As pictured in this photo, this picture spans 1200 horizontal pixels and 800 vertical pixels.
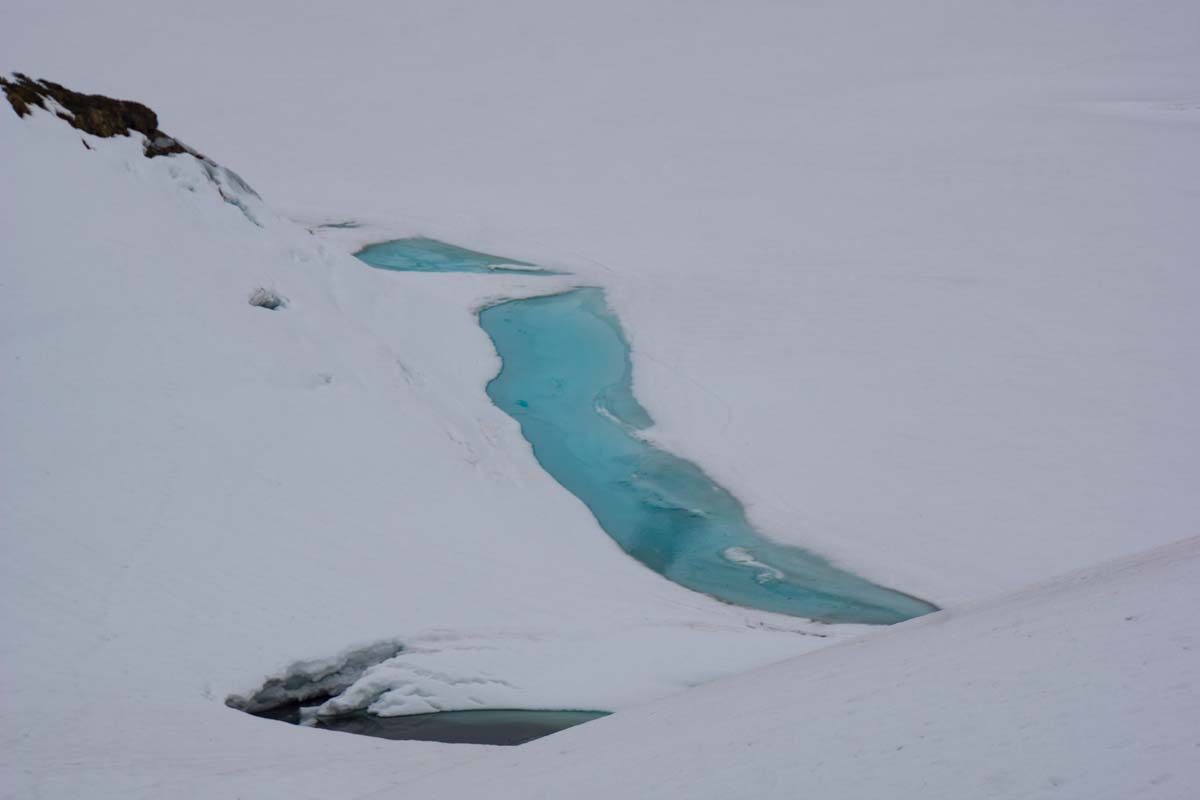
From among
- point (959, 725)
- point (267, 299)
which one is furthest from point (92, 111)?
point (959, 725)

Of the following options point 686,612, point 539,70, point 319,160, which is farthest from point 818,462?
point 539,70

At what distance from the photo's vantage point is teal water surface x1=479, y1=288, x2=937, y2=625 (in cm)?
932

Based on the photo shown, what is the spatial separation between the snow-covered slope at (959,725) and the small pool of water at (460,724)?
5.15 feet

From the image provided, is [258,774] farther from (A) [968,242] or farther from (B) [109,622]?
(A) [968,242]

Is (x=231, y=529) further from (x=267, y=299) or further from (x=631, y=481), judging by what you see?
(x=631, y=481)

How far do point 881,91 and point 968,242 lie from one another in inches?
405

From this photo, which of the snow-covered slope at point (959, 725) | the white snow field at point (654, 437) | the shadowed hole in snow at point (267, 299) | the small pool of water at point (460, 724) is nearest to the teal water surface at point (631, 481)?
the white snow field at point (654, 437)

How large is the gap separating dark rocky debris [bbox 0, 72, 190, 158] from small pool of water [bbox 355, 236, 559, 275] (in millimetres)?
6136

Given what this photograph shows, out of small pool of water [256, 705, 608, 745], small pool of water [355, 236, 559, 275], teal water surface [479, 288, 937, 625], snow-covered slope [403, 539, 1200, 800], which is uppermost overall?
small pool of water [355, 236, 559, 275]

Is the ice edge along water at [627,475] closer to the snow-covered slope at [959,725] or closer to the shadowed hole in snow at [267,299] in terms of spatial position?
the shadowed hole in snow at [267,299]

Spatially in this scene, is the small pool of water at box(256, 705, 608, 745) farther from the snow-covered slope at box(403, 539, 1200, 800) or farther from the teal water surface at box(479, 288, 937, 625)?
the teal water surface at box(479, 288, 937, 625)

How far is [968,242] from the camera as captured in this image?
1741 cm

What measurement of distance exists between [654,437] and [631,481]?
3.07 ft

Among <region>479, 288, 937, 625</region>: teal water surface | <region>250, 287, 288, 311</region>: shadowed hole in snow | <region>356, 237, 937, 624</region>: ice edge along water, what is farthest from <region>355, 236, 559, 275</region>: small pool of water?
<region>250, 287, 288, 311</region>: shadowed hole in snow
